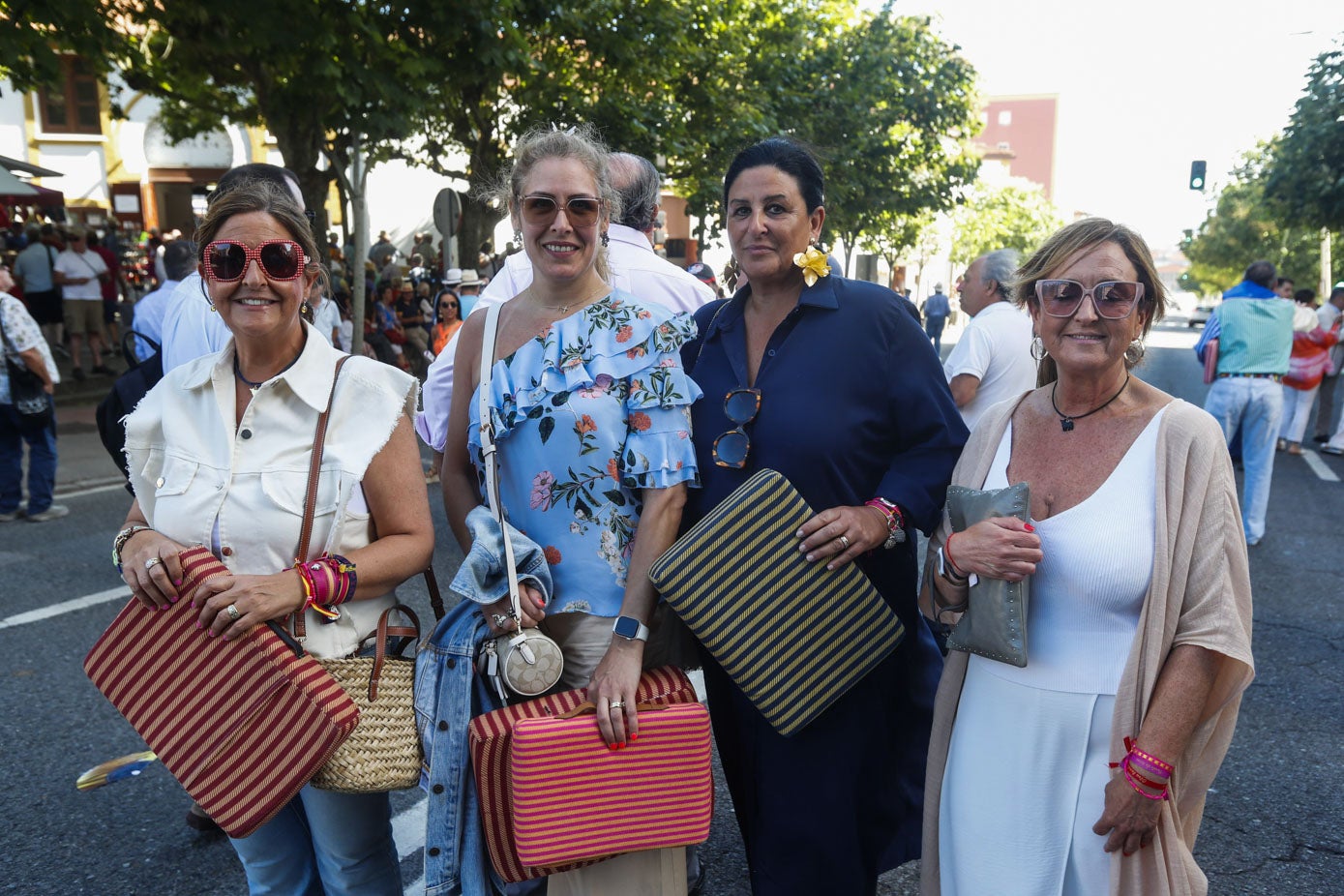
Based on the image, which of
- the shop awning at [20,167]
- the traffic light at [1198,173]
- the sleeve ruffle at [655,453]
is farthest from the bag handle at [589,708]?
the traffic light at [1198,173]

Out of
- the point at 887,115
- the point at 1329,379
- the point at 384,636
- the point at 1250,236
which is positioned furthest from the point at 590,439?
the point at 1250,236

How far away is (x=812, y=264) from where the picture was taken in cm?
238

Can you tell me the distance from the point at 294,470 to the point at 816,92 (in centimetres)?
2076

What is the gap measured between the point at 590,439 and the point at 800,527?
48cm

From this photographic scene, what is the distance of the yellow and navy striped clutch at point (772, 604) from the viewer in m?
2.11

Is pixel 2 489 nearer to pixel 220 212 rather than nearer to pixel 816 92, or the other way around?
pixel 220 212

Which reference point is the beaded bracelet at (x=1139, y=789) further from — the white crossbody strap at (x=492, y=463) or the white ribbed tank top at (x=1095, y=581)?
the white crossbody strap at (x=492, y=463)

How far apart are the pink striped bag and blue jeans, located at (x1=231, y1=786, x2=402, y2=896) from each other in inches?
16.1

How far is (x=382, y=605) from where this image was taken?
223cm

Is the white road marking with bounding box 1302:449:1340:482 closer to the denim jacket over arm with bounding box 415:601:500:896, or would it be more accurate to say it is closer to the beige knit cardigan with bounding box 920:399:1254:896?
the beige knit cardigan with bounding box 920:399:1254:896

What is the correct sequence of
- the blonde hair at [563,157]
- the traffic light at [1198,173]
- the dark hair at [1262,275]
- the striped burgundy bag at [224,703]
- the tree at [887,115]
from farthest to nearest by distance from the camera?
the traffic light at [1198,173] → the tree at [887,115] → the dark hair at [1262,275] → the blonde hair at [563,157] → the striped burgundy bag at [224,703]

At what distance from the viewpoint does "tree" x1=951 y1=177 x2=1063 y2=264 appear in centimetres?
5459

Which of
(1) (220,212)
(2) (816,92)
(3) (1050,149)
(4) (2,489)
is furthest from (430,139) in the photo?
(3) (1050,149)

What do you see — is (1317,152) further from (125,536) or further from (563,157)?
(125,536)
